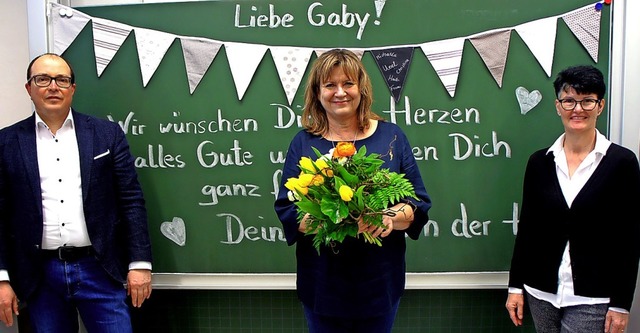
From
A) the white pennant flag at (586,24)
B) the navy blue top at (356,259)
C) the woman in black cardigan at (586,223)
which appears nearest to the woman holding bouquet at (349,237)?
the navy blue top at (356,259)

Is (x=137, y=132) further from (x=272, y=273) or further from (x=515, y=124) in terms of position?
(x=515, y=124)

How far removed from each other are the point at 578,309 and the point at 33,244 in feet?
6.60

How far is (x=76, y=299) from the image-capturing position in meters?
1.91

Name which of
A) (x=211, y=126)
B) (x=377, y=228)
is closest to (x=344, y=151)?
(x=377, y=228)

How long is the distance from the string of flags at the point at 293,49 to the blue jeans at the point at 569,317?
3.20 feet

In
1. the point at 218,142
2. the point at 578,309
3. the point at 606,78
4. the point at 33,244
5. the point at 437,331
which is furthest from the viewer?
the point at 437,331

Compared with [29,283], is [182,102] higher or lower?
higher

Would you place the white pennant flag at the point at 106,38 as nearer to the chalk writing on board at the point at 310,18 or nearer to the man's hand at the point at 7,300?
the chalk writing on board at the point at 310,18

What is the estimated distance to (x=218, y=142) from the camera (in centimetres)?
227

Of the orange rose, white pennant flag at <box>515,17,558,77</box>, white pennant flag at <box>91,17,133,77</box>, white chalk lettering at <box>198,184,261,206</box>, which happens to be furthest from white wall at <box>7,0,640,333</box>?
the orange rose

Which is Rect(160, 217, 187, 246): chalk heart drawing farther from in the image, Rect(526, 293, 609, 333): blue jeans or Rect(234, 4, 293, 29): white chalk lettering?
Rect(526, 293, 609, 333): blue jeans

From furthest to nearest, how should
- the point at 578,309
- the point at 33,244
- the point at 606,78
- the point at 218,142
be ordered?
1. the point at 218,142
2. the point at 606,78
3. the point at 33,244
4. the point at 578,309

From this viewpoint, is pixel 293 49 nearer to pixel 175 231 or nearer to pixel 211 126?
pixel 211 126

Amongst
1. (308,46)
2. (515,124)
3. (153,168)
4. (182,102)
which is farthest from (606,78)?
(153,168)
